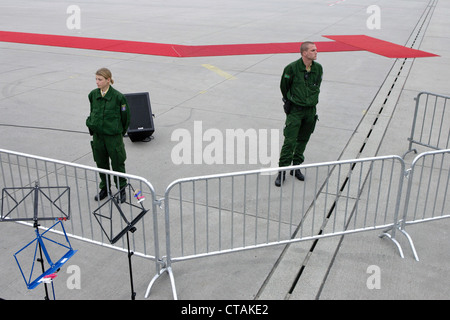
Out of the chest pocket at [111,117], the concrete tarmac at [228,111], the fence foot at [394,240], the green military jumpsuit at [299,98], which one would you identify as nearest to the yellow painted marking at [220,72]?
the concrete tarmac at [228,111]

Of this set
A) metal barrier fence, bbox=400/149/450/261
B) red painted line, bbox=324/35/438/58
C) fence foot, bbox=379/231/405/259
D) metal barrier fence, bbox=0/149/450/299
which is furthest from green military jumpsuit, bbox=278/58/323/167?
red painted line, bbox=324/35/438/58

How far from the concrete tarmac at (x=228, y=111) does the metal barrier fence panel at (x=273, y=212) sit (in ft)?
0.74

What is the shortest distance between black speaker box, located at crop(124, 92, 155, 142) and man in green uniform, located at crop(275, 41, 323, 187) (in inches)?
99.4

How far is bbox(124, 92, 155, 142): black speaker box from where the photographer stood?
7.58 metres

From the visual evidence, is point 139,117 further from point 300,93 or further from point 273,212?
point 273,212

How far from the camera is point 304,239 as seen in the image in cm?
472

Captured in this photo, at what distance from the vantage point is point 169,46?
1573 cm

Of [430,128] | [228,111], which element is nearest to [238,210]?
[228,111]

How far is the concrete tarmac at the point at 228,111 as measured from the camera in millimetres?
4449

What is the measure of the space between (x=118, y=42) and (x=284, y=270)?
44.3ft

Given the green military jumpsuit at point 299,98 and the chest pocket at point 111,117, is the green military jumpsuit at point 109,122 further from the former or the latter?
the green military jumpsuit at point 299,98
